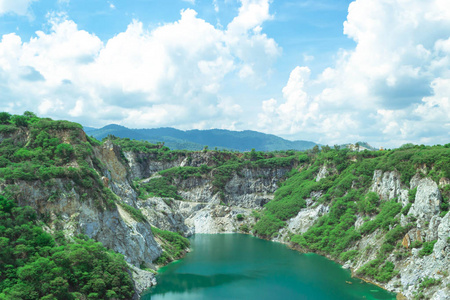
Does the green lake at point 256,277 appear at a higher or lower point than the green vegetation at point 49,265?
lower

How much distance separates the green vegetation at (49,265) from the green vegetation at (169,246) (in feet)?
60.6

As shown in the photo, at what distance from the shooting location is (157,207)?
8469cm

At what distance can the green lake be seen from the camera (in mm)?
44031

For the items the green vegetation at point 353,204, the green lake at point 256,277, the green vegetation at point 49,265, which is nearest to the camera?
the green vegetation at point 49,265

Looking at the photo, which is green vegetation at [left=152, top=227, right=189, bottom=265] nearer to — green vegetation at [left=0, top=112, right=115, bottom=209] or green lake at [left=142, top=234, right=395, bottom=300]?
green lake at [left=142, top=234, right=395, bottom=300]

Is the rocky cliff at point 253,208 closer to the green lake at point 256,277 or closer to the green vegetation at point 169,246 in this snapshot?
the green vegetation at point 169,246

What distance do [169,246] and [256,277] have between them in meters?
18.7

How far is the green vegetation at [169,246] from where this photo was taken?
58356 mm

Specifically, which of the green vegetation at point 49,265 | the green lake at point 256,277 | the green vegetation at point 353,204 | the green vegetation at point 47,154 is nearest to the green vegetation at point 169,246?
the green lake at point 256,277

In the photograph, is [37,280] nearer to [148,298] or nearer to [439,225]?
[148,298]

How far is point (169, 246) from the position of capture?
63.9 metres

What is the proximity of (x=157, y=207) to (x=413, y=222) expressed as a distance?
55934mm

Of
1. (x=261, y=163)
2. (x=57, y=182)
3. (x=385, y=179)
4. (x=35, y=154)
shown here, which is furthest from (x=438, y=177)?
(x=261, y=163)

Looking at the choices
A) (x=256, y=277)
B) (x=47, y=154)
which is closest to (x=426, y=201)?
(x=256, y=277)
